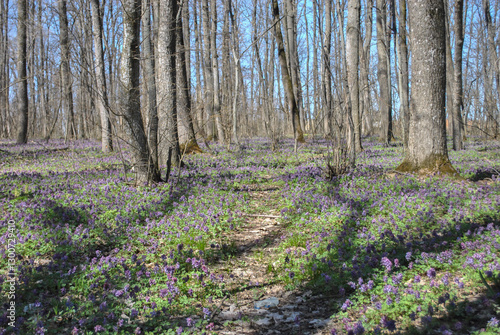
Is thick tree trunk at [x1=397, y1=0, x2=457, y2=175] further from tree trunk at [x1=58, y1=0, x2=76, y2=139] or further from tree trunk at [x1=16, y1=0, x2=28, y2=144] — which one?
tree trunk at [x1=16, y1=0, x2=28, y2=144]

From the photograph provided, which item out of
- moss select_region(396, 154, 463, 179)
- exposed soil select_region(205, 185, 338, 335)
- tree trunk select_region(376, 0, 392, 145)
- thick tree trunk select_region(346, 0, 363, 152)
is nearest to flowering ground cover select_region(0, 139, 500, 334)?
exposed soil select_region(205, 185, 338, 335)

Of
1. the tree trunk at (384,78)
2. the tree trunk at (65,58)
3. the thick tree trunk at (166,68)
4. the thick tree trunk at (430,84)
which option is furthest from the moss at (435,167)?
the tree trunk at (384,78)

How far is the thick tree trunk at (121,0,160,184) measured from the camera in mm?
7008

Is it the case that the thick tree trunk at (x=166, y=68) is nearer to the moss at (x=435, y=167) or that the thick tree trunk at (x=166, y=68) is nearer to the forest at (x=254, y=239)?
the forest at (x=254, y=239)

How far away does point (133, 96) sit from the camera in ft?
23.0

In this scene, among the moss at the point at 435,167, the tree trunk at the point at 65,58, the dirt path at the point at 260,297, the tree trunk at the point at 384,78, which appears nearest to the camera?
the dirt path at the point at 260,297

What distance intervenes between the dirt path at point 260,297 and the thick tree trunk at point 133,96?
2984 millimetres

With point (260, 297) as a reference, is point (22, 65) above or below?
above

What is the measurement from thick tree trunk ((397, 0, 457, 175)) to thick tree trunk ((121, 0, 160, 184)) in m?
6.24

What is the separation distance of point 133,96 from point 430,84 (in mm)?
6644

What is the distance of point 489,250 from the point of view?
3488mm

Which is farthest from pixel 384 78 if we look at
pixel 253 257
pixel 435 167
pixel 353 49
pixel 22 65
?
pixel 22 65

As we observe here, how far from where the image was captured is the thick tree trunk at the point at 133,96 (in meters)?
7.01

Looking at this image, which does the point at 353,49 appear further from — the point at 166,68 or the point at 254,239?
the point at 254,239
